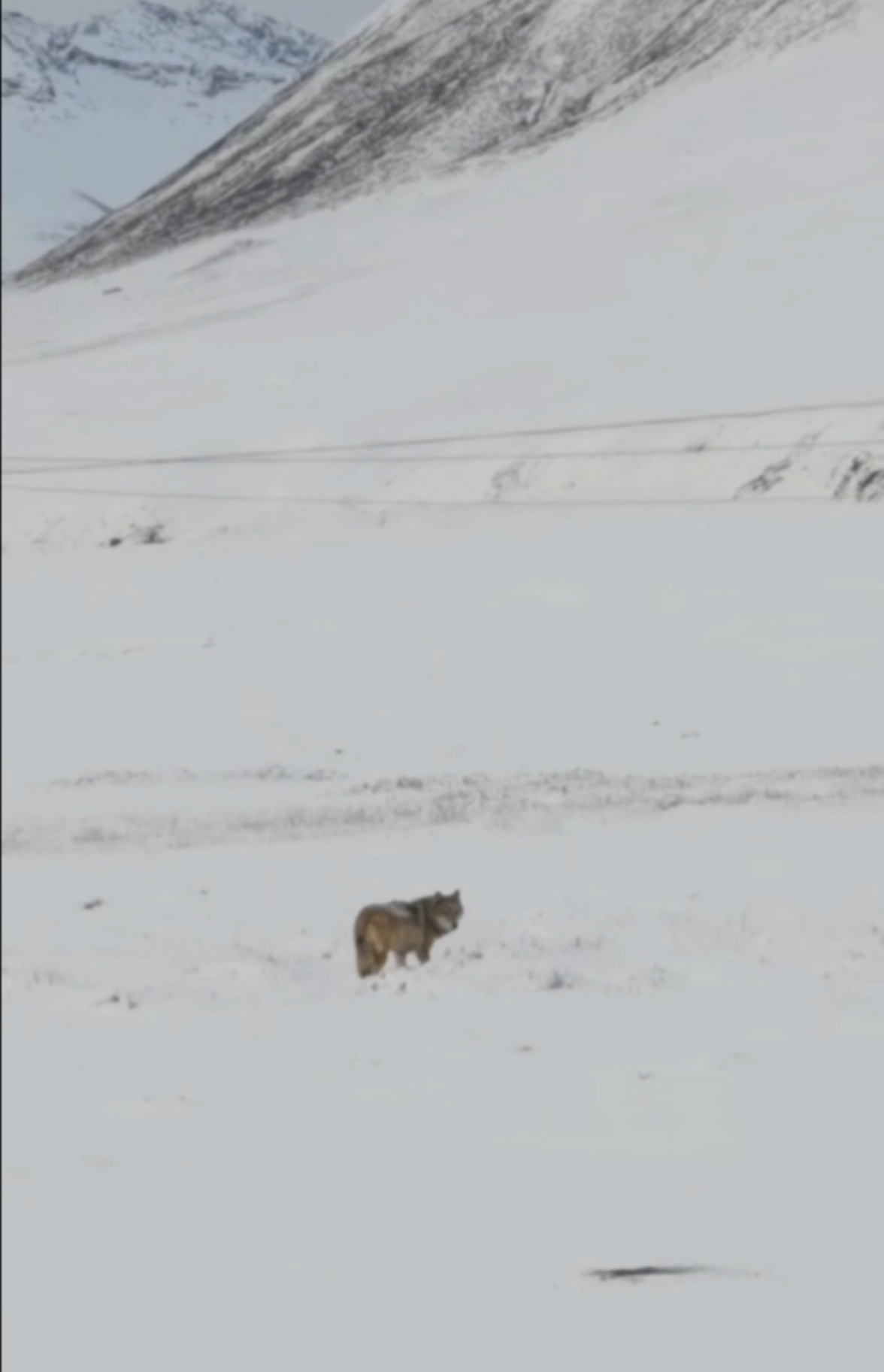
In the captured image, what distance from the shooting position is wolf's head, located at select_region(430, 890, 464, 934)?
3.09m

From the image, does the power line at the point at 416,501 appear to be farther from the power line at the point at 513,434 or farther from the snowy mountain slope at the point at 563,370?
the power line at the point at 513,434

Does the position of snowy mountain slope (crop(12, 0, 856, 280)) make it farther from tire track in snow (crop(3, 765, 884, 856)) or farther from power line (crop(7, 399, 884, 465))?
tire track in snow (crop(3, 765, 884, 856))

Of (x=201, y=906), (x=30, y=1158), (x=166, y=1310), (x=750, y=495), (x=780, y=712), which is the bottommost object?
(x=166, y=1310)

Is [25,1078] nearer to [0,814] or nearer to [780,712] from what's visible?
[0,814]

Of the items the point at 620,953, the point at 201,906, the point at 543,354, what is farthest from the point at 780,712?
the point at 543,354

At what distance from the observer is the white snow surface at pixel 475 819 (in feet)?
6.17

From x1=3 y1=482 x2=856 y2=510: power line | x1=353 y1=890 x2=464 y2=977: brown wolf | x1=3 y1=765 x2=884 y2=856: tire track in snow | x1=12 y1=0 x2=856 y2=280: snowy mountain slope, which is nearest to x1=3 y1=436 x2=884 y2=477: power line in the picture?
x1=3 y1=482 x2=856 y2=510: power line

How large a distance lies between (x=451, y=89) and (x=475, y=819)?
120ft

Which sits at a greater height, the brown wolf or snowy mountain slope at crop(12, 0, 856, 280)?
snowy mountain slope at crop(12, 0, 856, 280)

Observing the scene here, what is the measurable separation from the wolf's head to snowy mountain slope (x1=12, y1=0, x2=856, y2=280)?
265 cm

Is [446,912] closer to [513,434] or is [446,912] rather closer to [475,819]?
[475,819]

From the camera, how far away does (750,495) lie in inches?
159

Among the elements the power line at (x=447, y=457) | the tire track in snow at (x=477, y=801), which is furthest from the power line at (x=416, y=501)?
the tire track in snow at (x=477, y=801)

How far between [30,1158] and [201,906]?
831 mm
